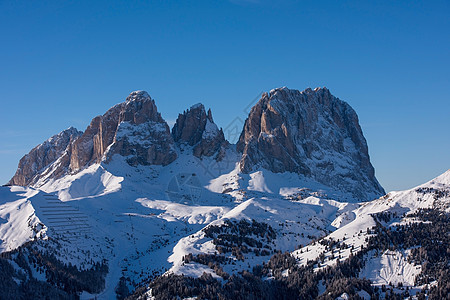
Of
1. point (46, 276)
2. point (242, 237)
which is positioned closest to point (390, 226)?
point (242, 237)

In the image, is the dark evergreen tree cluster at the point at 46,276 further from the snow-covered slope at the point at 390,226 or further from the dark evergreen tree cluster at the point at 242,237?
the snow-covered slope at the point at 390,226

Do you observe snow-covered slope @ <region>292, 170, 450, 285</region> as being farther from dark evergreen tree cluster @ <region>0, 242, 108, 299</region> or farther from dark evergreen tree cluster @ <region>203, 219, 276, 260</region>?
dark evergreen tree cluster @ <region>0, 242, 108, 299</region>

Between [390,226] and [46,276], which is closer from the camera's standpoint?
[46,276]

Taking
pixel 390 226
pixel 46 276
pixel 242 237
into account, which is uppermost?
pixel 390 226

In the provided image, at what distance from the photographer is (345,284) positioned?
107938 mm

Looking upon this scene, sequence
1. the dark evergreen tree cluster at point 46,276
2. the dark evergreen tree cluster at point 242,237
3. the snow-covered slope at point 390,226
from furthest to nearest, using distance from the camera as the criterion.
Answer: the dark evergreen tree cluster at point 242,237 → the dark evergreen tree cluster at point 46,276 → the snow-covered slope at point 390,226

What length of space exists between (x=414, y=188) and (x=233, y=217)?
230ft

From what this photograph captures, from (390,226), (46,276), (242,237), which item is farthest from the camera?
(242,237)

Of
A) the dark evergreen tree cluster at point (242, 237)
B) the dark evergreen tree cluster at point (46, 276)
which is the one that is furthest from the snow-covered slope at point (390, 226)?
the dark evergreen tree cluster at point (46, 276)

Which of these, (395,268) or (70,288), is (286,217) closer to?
(395,268)

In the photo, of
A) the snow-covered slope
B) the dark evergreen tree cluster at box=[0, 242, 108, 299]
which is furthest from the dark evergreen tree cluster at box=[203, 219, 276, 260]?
the dark evergreen tree cluster at box=[0, 242, 108, 299]

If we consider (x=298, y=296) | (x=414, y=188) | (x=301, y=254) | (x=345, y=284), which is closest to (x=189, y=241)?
(x=301, y=254)

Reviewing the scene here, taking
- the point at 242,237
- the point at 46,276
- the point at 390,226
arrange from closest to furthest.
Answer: the point at 46,276
the point at 390,226
the point at 242,237

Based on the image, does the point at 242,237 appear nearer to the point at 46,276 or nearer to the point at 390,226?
the point at 390,226
